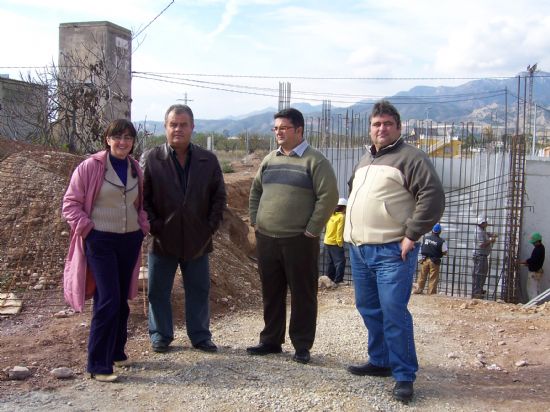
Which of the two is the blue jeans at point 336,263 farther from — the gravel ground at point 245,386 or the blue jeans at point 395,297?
the blue jeans at point 395,297

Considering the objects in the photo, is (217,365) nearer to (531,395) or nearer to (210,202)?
(210,202)

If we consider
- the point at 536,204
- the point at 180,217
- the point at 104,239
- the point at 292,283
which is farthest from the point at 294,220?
the point at 536,204

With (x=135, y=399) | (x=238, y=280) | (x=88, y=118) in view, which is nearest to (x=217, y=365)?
(x=135, y=399)

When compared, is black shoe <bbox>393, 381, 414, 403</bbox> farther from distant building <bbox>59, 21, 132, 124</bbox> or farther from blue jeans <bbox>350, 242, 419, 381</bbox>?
distant building <bbox>59, 21, 132, 124</bbox>

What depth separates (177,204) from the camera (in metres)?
4.44

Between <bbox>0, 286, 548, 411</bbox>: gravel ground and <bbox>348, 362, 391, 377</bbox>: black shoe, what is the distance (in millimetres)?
63

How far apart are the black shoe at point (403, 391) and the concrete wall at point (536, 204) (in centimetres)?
1034

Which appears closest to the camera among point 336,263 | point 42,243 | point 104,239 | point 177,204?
point 104,239

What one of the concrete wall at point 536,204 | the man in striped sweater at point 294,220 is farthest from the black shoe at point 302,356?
the concrete wall at point 536,204

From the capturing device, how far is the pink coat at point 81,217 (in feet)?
12.9

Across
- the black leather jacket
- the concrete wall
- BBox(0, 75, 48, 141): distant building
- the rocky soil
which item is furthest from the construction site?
the concrete wall

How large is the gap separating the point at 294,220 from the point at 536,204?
34.7ft

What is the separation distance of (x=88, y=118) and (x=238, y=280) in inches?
211

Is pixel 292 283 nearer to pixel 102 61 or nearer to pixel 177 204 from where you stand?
pixel 177 204
